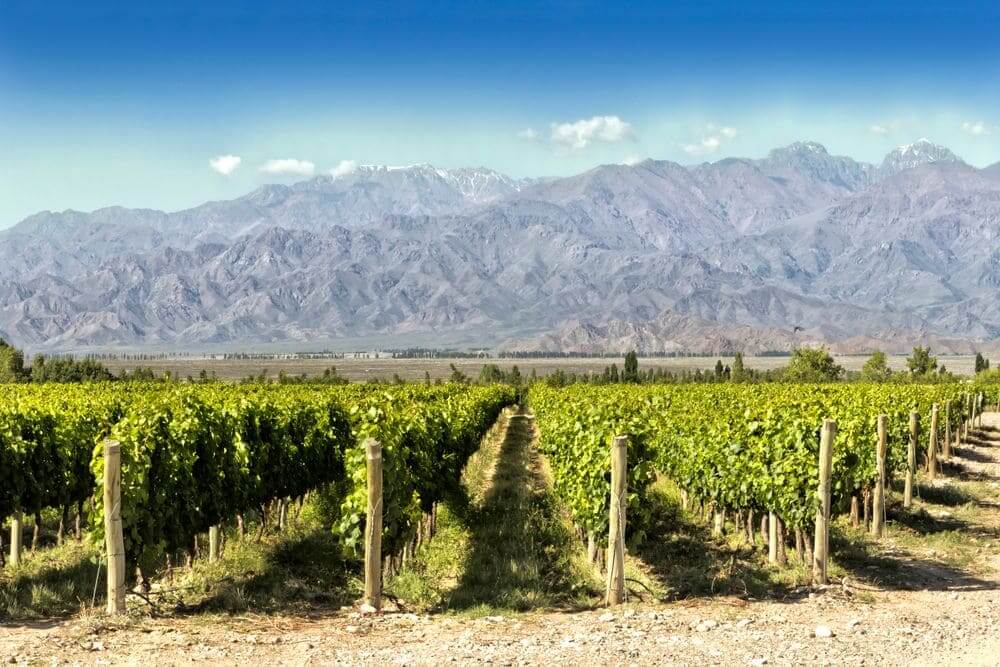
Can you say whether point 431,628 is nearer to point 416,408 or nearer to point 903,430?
point 416,408

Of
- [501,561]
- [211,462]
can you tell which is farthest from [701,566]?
[211,462]

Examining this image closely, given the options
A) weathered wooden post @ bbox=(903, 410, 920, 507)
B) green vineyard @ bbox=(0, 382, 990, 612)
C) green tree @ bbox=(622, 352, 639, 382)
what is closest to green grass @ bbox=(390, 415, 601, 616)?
green vineyard @ bbox=(0, 382, 990, 612)

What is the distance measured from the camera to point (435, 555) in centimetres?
1568

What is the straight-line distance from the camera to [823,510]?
42.0 feet

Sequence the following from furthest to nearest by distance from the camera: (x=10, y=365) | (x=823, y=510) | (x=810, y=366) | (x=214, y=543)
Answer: (x=810, y=366) < (x=10, y=365) < (x=214, y=543) < (x=823, y=510)

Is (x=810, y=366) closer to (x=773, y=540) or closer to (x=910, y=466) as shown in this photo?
(x=910, y=466)

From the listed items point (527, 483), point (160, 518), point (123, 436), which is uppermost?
point (123, 436)

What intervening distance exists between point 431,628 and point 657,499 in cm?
1120

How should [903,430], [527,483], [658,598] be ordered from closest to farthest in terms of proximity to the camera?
[658,598]
[903,430]
[527,483]

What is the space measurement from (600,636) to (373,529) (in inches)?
133

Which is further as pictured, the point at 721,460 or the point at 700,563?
the point at 721,460

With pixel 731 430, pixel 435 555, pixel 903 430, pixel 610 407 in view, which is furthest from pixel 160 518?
pixel 903 430

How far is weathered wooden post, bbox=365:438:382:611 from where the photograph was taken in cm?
1143

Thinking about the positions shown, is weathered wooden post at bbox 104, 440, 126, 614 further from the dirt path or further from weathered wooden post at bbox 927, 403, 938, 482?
weathered wooden post at bbox 927, 403, 938, 482
